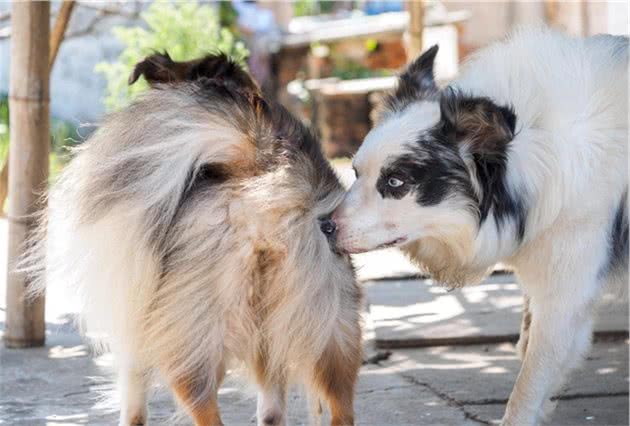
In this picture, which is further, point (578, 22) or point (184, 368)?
point (578, 22)

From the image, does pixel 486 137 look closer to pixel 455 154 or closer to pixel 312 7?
pixel 455 154

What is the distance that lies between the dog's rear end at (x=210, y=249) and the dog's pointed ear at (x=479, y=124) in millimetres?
527

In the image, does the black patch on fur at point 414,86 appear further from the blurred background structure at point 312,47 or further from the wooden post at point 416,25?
the wooden post at point 416,25

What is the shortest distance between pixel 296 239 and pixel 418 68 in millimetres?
1093

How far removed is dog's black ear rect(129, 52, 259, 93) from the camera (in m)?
4.25

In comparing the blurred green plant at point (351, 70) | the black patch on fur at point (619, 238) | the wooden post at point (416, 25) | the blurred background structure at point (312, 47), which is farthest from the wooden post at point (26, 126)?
the blurred green plant at point (351, 70)

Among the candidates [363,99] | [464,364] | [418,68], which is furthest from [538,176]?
[363,99]

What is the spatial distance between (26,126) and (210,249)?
259cm

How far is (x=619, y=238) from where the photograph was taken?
4.23 metres

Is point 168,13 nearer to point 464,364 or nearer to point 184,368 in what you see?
point 464,364

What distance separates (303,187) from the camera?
3.78m

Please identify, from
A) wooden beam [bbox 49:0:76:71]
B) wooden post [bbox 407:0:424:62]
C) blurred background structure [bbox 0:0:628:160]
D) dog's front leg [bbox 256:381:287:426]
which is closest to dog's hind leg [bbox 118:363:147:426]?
dog's front leg [bbox 256:381:287:426]

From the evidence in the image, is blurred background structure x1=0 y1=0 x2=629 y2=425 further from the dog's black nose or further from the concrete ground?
the dog's black nose

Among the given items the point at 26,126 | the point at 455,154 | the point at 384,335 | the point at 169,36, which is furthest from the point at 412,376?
the point at 169,36
